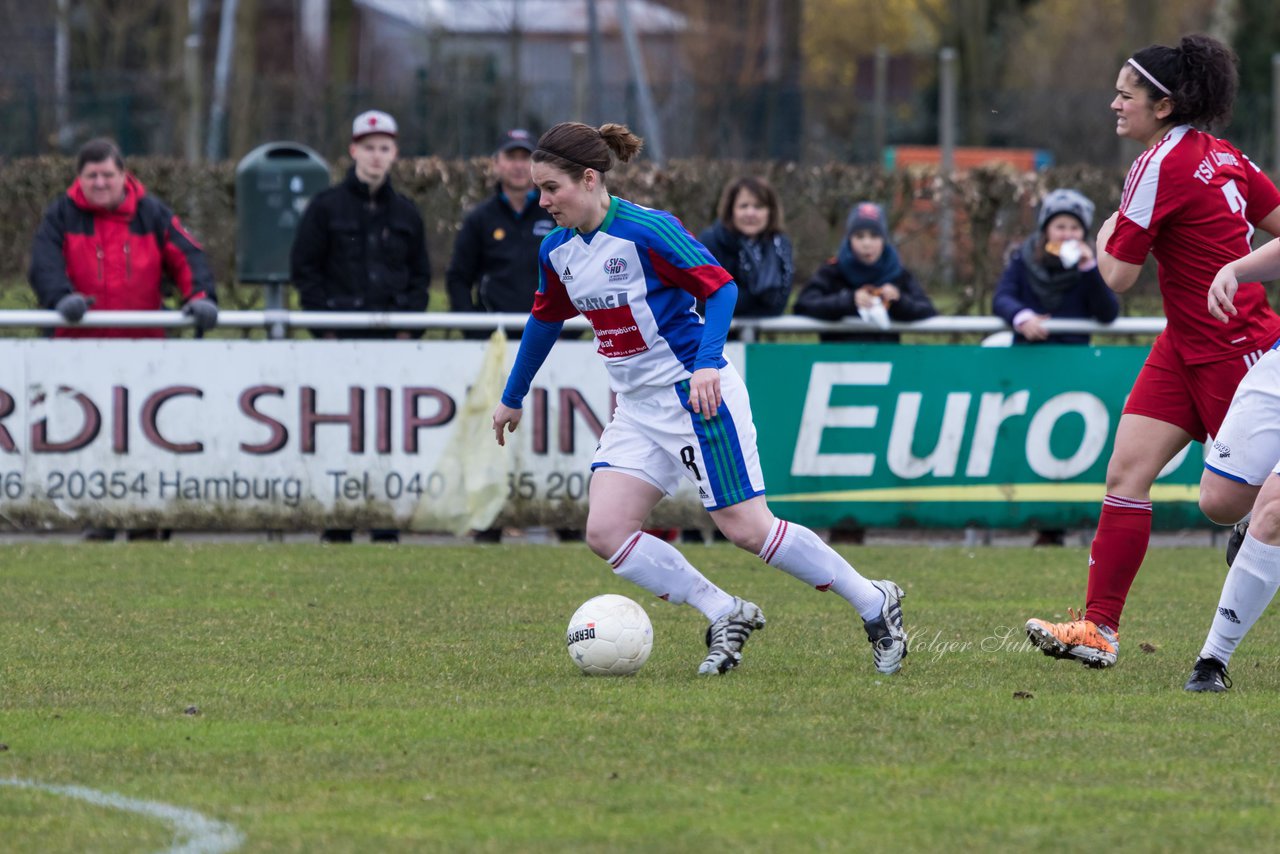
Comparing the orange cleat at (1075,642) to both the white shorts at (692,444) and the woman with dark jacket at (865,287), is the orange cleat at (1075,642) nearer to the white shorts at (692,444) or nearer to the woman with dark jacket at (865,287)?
the white shorts at (692,444)

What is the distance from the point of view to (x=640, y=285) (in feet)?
22.3

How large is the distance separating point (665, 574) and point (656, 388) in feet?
2.21

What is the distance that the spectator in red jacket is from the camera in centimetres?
1137

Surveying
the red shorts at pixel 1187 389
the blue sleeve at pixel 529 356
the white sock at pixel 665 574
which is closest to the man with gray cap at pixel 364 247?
the blue sleeve at pixel 529 356

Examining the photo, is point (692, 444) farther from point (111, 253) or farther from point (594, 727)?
point (111, 253)

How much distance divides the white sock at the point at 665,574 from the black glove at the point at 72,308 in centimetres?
532

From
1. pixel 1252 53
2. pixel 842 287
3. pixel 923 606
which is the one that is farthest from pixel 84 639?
pixel 1252 53

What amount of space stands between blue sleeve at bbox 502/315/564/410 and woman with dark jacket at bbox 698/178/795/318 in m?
4.00

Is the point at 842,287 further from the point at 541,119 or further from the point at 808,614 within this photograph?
the point at 541,119

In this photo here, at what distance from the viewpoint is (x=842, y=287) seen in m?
11.7

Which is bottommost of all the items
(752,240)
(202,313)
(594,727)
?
(594,727)

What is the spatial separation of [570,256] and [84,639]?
2.58m

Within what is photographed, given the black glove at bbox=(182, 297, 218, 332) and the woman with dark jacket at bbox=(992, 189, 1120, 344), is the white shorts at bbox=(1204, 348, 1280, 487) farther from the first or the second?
the black glove at bbox=(182, 297, 218, 332)

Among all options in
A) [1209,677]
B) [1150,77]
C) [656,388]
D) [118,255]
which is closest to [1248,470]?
[1209,677]
